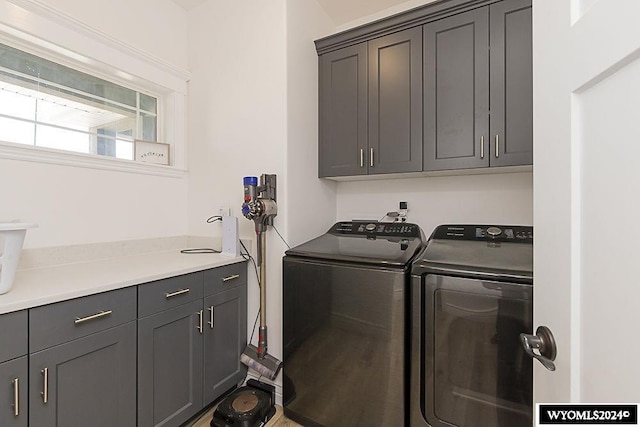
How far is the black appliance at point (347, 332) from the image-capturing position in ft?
4.73

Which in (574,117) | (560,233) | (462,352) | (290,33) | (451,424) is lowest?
(451,424)

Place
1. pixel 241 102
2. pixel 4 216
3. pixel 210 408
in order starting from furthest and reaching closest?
pixel 241 102 → pixel 210 408 → pixel 4 216

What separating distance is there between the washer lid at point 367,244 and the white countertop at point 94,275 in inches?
22.5

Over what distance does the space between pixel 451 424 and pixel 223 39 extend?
2.75 metres

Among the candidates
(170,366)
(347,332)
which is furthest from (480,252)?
(170,366)

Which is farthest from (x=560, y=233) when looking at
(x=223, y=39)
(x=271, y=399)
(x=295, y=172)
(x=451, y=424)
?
(x=223, y=39)

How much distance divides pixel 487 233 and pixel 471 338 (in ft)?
2.30

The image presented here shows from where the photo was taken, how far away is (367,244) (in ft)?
5.97

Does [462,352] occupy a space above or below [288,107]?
below

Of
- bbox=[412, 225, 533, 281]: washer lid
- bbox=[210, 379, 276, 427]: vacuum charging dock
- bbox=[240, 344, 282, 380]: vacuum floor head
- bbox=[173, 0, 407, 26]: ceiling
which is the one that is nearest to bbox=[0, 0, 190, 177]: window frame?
bbox=[173, 0, 407, 26]: ceiling

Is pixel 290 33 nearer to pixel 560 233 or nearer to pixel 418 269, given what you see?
pixel 418 269

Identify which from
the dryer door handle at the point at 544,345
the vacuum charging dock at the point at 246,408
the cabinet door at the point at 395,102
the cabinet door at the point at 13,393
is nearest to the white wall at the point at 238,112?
the vacuum charging dock at the point at 246,408

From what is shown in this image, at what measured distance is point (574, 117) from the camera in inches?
21.9

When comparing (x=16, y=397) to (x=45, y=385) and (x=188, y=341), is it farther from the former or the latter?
(x=188, y=341)
